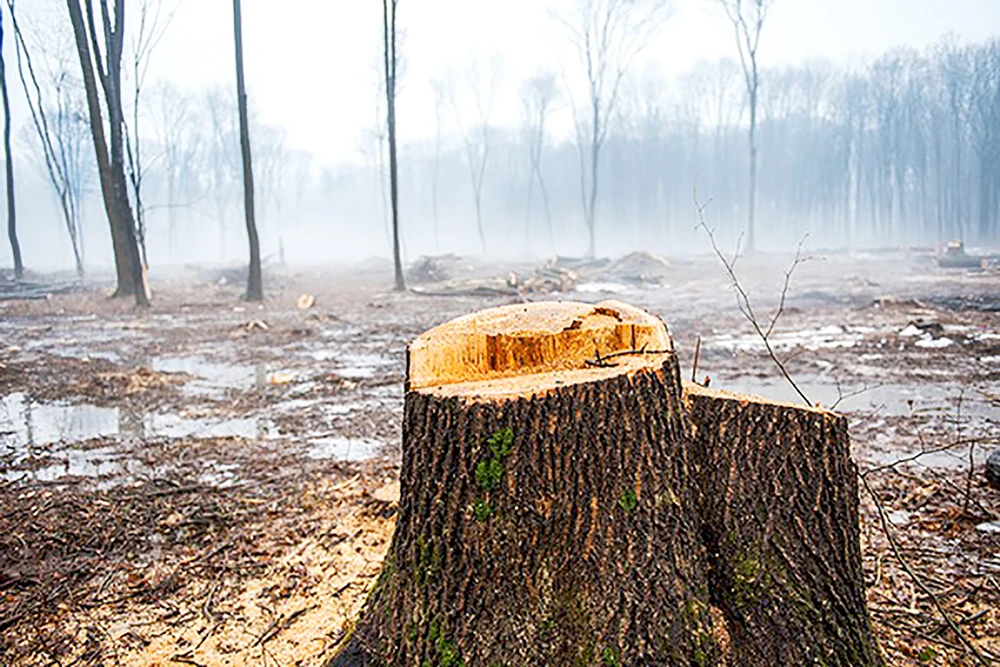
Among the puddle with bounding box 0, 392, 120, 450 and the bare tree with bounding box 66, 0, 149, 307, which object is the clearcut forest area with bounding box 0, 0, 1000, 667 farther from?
the bare tree with bounding box 66, 0, 149, 307

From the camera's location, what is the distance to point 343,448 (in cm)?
538

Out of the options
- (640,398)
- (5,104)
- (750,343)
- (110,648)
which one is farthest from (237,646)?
(5,104)

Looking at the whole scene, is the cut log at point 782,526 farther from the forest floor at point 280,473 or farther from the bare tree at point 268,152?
the bare tree at point 268,152

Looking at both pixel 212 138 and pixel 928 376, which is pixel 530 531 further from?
pixel 212 138

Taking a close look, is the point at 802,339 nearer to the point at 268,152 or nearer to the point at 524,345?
the point at 524,345

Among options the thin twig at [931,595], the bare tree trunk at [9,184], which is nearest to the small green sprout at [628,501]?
the thin twig at [931,595]

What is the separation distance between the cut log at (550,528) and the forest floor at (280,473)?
2.83 feet

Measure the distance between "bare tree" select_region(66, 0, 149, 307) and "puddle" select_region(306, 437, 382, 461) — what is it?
13.8 meters

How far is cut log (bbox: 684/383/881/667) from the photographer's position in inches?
83.4

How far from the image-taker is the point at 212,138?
59469 mm

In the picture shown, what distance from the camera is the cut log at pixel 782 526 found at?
2.12 meters

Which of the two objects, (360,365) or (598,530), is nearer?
(598,530)

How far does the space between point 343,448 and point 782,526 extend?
392 cm

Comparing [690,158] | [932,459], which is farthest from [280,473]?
[690,158]
